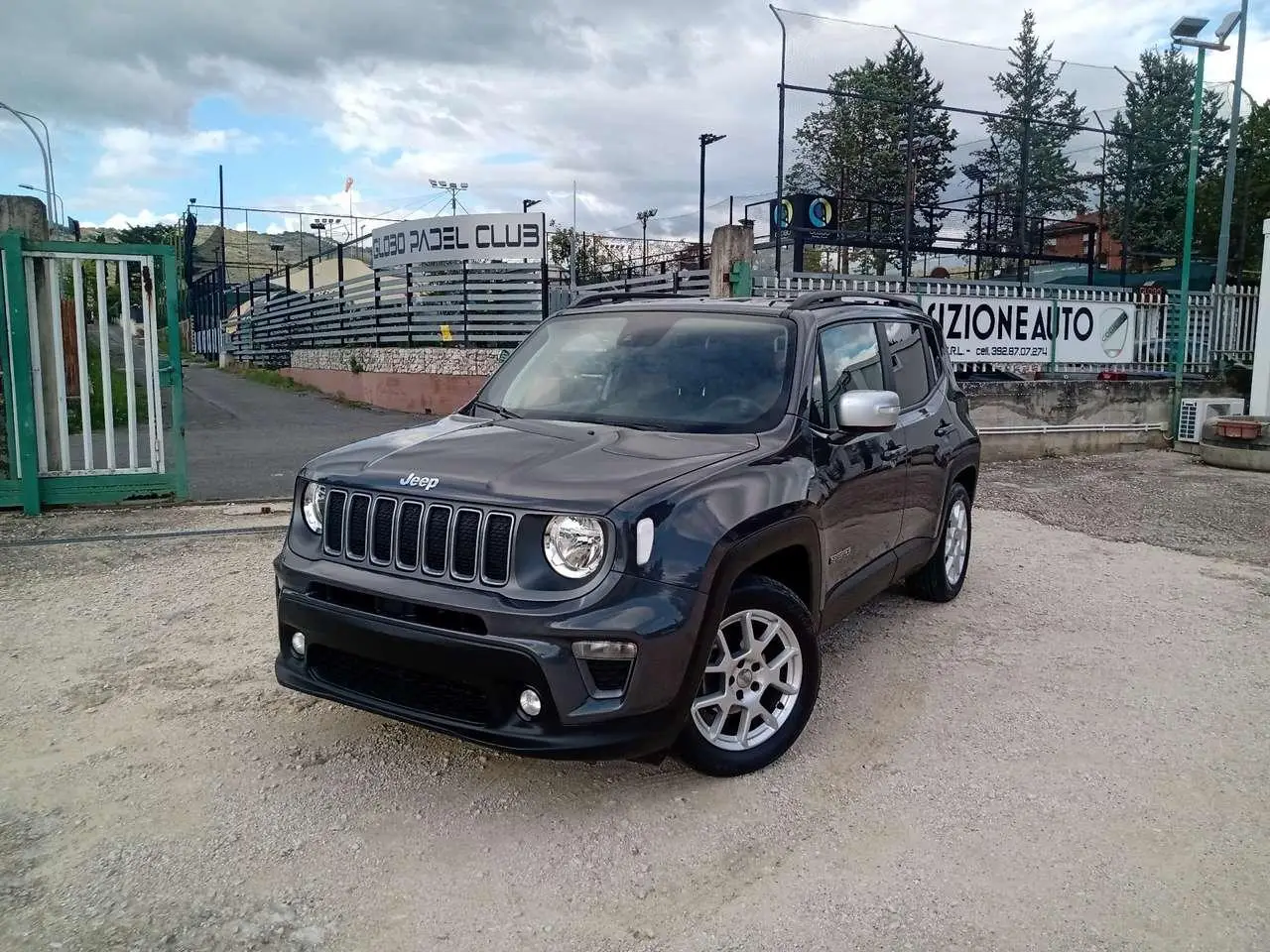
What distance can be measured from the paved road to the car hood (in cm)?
538

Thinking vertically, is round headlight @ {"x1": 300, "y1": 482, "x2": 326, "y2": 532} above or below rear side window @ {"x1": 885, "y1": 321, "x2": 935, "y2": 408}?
below

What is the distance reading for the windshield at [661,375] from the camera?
13.2ft

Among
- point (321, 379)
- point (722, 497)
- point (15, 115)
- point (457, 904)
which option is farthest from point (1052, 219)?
point (15, 115)

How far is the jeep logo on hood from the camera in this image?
129 inches

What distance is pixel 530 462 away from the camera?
3391 millimetres

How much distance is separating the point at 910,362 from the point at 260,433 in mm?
10423

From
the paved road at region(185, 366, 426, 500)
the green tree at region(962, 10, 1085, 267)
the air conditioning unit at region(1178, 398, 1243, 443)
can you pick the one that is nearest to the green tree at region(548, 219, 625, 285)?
the paved road at region(185, 366, 426, 500)

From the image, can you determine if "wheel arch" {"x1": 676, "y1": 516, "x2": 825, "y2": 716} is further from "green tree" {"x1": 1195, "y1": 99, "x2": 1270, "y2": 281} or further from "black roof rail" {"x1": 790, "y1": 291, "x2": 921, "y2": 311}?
"green tree" {"x1": 1195, "y1": 99, "x2": 1270, "y2": 281}

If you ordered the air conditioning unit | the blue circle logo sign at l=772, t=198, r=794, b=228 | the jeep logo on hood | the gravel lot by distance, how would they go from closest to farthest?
1. the gravel lot
2. the jeep logo on hood
3. the air conditioning unit
4. the blue circle logo sign at l=772, t=198, r=794, b=228

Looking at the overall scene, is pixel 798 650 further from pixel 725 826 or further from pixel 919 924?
pixel 919 924

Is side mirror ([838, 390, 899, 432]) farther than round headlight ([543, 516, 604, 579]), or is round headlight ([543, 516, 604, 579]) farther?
side mirror ([838, 390, 899, 432])

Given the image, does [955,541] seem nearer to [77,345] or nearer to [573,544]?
[573,544]

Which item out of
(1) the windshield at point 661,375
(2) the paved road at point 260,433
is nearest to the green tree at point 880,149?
(2) the paved road at point 260,433

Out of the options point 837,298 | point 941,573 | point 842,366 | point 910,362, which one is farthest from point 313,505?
point 941,573
